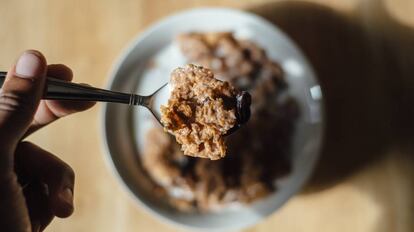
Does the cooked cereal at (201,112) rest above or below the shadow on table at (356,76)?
below

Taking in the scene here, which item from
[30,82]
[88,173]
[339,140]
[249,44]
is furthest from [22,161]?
[339,140]

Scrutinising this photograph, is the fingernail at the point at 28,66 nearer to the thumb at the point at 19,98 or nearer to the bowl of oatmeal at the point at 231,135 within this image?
the thumb at the point at 19,98

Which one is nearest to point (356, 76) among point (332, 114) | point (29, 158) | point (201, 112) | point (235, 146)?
A: point (332, 114)

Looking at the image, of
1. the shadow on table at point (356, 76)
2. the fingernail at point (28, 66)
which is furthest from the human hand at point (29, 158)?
the shadow on table at point (356, 76)

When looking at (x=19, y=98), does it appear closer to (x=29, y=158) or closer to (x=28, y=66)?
(x=28, y=66)

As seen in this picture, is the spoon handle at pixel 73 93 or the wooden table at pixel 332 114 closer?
the spoon handle at pixel 73 93

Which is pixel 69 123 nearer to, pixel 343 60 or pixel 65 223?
pixel 65 223
